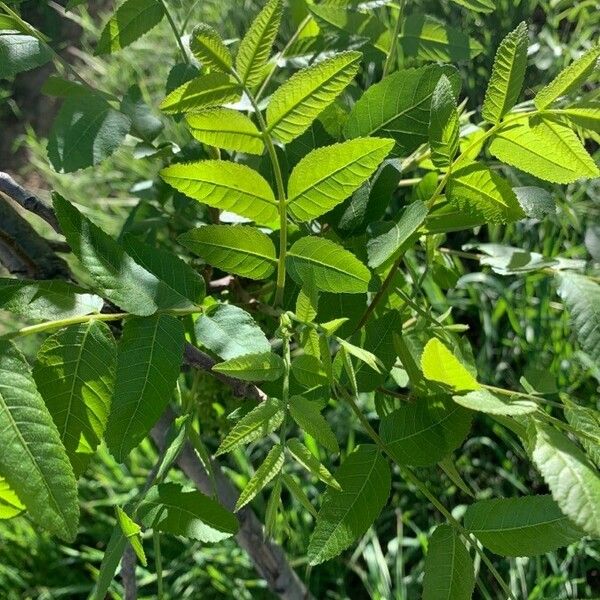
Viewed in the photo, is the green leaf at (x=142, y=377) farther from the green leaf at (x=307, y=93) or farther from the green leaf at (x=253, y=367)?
the green leaf at (x=307, y=93)

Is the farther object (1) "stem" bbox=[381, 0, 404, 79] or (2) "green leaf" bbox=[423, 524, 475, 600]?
(1) "stem" bbox=[381, 0, 404, 79]

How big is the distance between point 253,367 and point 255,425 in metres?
0.03

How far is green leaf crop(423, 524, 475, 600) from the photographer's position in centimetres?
51

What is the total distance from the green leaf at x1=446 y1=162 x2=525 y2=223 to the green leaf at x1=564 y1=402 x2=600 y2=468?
13 centimetres

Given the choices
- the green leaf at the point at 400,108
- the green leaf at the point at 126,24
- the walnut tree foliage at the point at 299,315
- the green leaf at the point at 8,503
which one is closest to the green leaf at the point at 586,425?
the walnut tree foliage at the point at 299,315

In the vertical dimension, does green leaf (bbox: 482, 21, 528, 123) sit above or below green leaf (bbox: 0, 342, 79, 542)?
above

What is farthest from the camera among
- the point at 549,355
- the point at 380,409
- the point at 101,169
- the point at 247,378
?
the point at 101,169

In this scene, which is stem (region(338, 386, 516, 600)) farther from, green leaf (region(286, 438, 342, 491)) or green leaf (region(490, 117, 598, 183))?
green leaf (region(490, 117, 598, 183))

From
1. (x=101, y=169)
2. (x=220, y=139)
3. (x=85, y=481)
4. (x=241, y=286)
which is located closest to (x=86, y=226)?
(x=220, y=139)

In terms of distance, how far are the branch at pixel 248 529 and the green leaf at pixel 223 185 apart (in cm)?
32

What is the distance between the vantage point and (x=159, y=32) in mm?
2443

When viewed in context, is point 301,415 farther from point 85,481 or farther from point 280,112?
point 85,481

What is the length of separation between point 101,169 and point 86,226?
2028 millimetres

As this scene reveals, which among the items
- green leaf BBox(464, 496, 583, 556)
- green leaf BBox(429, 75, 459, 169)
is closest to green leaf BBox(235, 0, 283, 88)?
green leaf BBox(429, 75, 459, 169)
